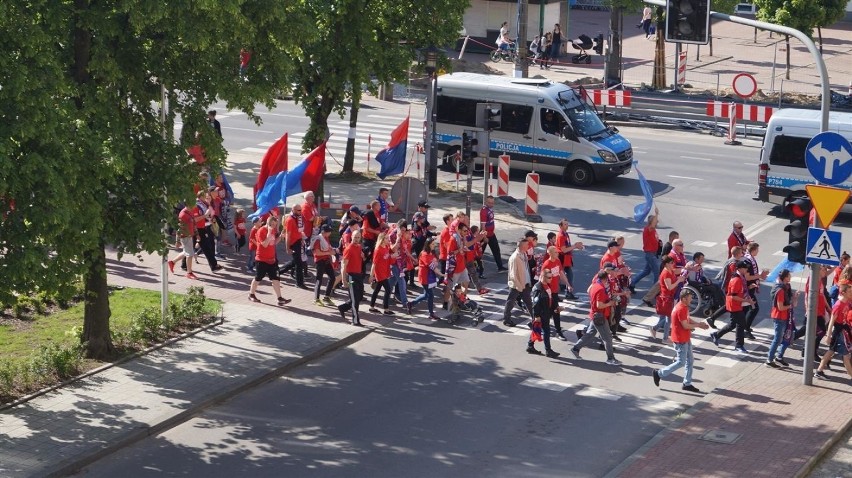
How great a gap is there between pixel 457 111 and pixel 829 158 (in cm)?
1573

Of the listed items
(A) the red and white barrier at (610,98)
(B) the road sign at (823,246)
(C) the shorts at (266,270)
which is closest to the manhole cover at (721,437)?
(B) the road sign at (823,246)

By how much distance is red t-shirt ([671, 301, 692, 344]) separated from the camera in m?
16.1

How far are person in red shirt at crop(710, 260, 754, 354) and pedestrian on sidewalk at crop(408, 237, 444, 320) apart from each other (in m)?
4.44

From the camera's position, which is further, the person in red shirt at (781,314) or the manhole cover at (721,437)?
the person in red shirt at (781,314)

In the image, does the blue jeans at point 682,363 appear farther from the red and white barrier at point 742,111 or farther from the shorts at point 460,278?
the red and white barrier at point 742,111

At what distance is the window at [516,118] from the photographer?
98.9 ft

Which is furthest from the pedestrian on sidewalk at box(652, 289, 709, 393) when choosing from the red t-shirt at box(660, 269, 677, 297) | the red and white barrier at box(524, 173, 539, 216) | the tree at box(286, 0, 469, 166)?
the tree at box(286, 0, 469, 166)

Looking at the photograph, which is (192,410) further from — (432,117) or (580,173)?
(580,173)

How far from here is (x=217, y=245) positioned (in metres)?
23.5

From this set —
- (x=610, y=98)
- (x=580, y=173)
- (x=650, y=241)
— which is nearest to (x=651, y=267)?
(x=650, y=241)

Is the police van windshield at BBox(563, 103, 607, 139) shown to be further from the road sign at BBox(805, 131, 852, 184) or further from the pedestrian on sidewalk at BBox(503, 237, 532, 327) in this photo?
the road sign at BBox(805, 131, 852, 184)

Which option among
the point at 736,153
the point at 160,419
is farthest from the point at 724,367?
the point at 736,153

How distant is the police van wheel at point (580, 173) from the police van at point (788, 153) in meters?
4.36

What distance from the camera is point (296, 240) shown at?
20828mm
